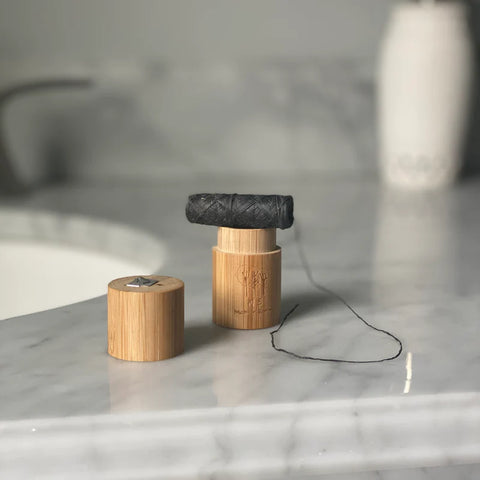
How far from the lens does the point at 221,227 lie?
0.65 meters

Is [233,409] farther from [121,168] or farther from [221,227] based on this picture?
[121,168]

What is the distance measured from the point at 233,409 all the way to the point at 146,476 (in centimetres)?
7

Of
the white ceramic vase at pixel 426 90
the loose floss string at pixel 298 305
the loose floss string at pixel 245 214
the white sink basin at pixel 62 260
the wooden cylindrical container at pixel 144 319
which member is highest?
the white ceramic vase at pixel 426 90

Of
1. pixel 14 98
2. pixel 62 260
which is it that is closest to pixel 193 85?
pixel 14 98

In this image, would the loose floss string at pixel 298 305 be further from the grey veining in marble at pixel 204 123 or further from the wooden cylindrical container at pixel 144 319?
the grey veining in marble at pixel 204 123

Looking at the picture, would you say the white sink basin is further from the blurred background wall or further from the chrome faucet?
the blurred background wall

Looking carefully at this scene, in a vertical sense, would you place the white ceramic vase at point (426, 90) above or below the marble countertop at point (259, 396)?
above

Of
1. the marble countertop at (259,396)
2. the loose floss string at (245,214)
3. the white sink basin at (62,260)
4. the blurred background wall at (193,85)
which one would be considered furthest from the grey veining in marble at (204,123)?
the loose floss string at (245,214)

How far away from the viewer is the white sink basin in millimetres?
1073

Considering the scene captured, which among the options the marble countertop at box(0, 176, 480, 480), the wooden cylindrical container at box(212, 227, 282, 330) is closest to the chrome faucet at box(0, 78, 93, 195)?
the marble countertop at box(0, 176, 480, 480)

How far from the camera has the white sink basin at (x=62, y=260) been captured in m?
1.07

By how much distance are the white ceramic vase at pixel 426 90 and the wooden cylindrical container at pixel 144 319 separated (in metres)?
1.00

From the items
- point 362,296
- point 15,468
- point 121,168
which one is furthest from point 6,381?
point 121,168

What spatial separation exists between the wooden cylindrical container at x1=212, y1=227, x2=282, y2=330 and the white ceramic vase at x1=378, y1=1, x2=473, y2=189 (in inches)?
35.4
